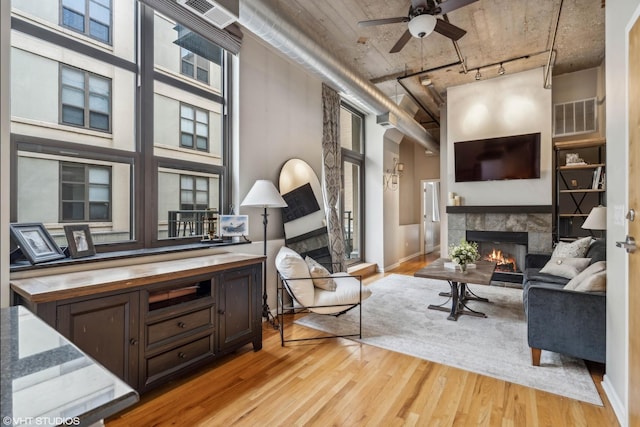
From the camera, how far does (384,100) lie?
477 centimetres

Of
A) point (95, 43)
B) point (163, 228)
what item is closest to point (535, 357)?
point (163, 228)

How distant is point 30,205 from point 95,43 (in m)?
1.31

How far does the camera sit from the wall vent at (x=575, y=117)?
16.5 ft

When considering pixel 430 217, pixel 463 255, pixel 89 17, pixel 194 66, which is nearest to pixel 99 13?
pixel 89 17

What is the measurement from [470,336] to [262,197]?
245 centimetres

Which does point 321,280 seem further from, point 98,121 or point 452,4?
point 452,4

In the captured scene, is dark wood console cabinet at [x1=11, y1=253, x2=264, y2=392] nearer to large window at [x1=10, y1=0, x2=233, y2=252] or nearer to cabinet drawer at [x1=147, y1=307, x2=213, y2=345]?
cabinet drawer at [x1=147, y1=307, x2=213, y2=345]

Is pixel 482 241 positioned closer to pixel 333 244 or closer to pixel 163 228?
pixel 333 244

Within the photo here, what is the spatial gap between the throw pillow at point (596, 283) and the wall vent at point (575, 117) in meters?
3.87

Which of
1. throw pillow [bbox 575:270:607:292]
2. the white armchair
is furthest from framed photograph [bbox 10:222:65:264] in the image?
throw pillow [bbox 575:270:607:292]

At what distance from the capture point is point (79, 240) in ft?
7.27

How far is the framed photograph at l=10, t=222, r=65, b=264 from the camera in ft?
6.35

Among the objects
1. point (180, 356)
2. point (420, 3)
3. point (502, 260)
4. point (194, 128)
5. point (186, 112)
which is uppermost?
point (420, 3)

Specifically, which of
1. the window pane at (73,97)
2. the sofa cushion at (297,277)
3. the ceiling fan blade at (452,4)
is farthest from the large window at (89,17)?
the ceiling fan blade at (452,4)
